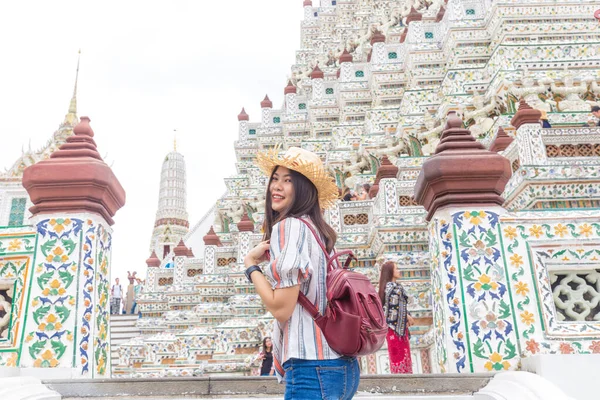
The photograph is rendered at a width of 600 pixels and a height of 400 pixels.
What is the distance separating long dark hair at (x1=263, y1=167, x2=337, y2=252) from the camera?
2207mm

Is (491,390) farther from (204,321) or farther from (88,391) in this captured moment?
(204,321)

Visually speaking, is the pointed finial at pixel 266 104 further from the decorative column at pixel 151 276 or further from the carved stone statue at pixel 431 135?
the carved stone statue at pixel 431 135

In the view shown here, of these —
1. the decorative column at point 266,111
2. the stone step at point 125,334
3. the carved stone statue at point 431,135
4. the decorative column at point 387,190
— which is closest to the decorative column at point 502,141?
the decorative column at point 387,190

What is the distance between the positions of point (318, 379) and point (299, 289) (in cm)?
30

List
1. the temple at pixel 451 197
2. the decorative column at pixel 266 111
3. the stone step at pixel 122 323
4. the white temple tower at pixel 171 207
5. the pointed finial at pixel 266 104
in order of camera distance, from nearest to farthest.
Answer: the temple at pixel 451 197
the stone step at pixel 122 323
the decorative column at pixel 266 111
the pointed finial at pixel 266 104
the white temple tower at pixel 171 207

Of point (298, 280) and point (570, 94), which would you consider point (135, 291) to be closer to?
point (570, 94)

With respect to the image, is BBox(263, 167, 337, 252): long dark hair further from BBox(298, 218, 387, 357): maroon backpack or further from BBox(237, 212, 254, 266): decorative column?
BBox(237, 212, 254, 266): decorative column

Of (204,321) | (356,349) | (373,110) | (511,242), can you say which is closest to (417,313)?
(511,242)

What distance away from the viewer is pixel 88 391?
3.09 meters

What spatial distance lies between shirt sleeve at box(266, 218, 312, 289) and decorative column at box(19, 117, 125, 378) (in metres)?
2.00

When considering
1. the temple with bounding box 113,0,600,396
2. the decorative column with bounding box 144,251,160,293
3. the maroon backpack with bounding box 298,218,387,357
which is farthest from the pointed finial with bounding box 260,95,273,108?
the maroon backpack with bounding box 298,218,387,357

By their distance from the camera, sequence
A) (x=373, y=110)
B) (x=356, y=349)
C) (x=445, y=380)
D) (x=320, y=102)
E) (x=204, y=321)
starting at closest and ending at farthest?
(x=356, y=349)
(x=445, y=380)
(x=204, y=321)
(x=373, y=110)
(x=320, y=102)

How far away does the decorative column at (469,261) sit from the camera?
11.0 ft

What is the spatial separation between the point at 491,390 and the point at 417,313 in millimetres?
4669
